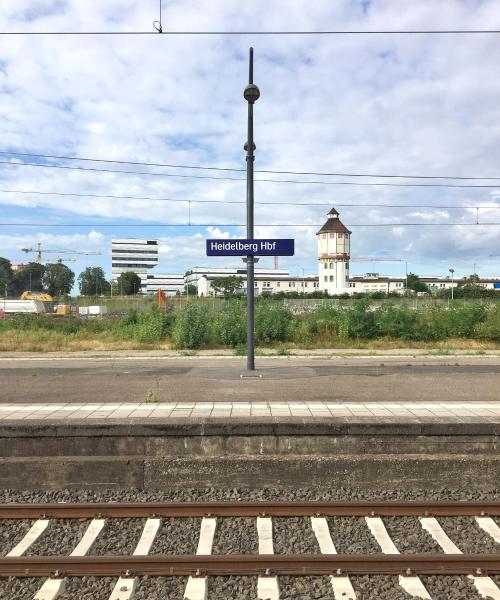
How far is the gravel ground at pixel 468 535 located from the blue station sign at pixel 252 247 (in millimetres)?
6307

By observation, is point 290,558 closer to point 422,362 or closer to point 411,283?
point 422,362

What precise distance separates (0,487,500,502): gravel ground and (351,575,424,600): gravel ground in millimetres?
1425

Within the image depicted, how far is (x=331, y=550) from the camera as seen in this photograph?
440 centimetres

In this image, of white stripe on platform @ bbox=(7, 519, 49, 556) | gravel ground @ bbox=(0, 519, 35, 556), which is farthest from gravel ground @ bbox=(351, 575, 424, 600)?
gravel ground @ bbox=(0, 519, 35, 556)

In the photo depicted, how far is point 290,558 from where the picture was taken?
410 centimetres

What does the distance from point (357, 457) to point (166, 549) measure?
235 cm

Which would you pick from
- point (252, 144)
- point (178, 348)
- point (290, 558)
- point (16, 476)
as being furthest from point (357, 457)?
point (178, 348)

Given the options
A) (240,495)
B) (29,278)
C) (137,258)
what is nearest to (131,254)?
(137,258)

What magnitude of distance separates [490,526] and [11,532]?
181 inches

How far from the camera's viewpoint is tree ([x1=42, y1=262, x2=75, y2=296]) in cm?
11912

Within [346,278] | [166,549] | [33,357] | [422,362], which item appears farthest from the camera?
[346,278]

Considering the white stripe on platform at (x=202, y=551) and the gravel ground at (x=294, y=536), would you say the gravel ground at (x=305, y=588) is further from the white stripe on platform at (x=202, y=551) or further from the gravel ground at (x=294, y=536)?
the white stripe on platform at (x=202, y=551)

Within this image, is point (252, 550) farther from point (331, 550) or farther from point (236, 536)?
point (331, 550)

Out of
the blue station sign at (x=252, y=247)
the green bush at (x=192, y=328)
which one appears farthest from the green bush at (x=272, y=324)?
the blue station sign at (x=252, y=247)
